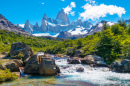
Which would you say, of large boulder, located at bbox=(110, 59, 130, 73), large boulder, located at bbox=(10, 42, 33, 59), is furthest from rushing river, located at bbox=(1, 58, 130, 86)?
large boulder, located at bbox=(10, 42, 33, 59)

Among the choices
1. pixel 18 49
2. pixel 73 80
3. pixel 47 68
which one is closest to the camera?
pixel 73 80

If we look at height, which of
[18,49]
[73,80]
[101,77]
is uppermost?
[18,49]

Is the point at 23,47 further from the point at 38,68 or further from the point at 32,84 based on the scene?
the point at 32,84

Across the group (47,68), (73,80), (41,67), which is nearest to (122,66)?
(73,80)

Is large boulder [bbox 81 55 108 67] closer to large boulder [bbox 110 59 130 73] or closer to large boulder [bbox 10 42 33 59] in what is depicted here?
large boulder [bbox 110 59 130 73]

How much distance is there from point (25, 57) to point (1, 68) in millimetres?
9609

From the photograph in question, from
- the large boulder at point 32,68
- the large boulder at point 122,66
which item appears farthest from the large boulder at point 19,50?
the large boulder at point 122,66

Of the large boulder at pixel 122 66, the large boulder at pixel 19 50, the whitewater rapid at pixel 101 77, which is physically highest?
the large boulder at pixel 19 50

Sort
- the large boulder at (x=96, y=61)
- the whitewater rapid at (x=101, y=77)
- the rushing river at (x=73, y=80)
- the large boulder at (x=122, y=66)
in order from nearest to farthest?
1. the rushing river at (x=73, y=80)
2. the whitewater rapid at (x=101, y=77)
3. the large boulder at (x=122, y=66)
4. the large boulder at (x=96, y=61)

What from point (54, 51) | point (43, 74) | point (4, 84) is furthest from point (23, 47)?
point (54, 51)

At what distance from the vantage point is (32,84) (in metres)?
16.4

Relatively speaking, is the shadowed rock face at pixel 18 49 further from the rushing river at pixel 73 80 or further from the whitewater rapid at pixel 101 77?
the whitewater rapid at pixel 101 77

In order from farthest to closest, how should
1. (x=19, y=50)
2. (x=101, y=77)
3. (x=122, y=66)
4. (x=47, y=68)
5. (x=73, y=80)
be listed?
(x=19, y=50)
(x=122, y=66)
(x=47, y=68)
(x=101, y=77)
(x=73, y=80)

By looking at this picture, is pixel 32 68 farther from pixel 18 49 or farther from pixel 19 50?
pixel 18 49
